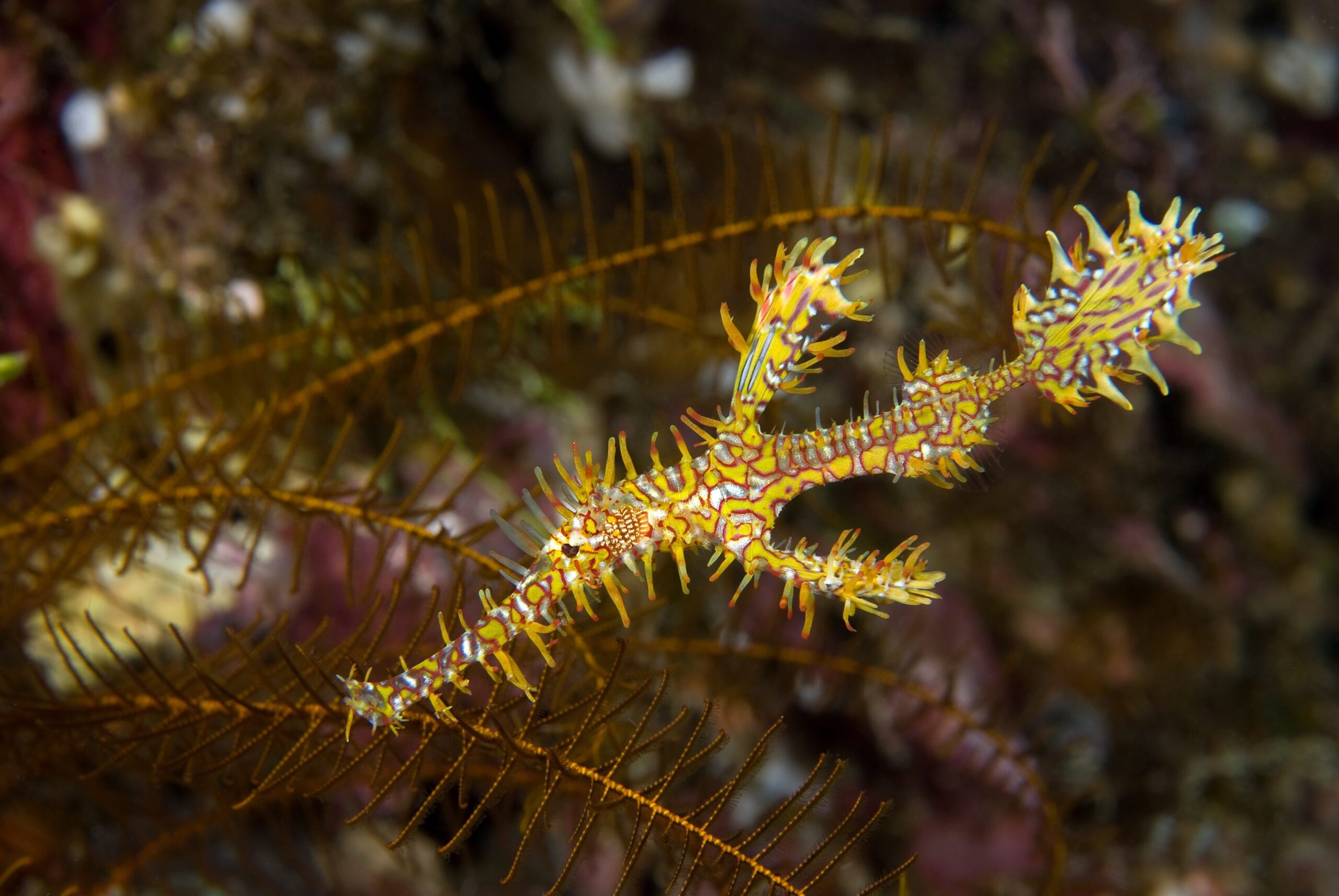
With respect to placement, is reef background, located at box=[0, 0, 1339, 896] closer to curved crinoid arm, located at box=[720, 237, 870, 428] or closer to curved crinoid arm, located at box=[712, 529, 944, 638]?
curved crinoid arm, located at box=[720, 237, 870, 428]

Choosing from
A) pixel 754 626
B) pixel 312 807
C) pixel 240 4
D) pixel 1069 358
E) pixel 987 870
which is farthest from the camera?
pixel 987 870

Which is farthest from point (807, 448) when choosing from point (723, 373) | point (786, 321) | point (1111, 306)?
point (723, 373)

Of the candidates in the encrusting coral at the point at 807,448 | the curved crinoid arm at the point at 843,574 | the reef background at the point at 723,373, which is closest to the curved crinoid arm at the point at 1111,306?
the encrusting coral at the point at 807,448

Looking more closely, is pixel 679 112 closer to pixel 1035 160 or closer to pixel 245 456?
pixel 1035 160

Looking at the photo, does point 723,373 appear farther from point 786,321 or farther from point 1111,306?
point 1111,306

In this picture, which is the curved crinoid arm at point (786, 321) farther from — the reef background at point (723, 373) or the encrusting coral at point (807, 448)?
the reef background at point (723, 373)

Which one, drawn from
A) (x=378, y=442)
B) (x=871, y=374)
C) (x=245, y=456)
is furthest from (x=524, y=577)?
(x=871, y=374)

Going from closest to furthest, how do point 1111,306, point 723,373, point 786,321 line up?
1. point 1111,306
2. point 786,321
3. point 723,373
